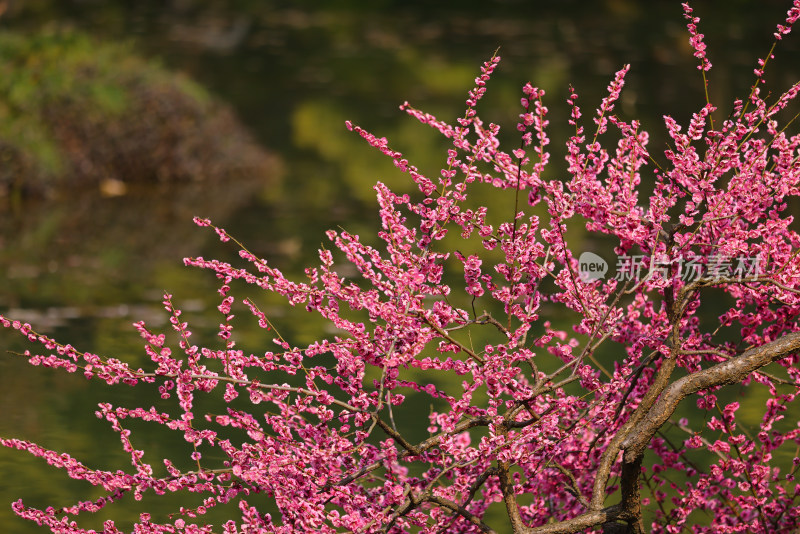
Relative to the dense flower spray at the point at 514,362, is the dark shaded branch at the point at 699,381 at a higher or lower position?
lower

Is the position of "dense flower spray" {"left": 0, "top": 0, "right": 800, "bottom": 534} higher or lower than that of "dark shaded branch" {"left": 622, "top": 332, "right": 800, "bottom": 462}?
higher

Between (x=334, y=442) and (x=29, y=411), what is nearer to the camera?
(x=334, y=442)

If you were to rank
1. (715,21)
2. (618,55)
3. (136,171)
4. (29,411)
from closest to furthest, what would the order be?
(29,411)
(136,171)
(618,55)
(715,21)

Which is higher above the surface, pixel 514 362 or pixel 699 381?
pixel 514 362

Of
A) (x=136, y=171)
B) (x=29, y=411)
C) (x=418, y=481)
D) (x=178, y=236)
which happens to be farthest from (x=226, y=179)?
(x=418, y=481)

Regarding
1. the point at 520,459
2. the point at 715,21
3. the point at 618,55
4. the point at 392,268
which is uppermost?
the point at 715,21

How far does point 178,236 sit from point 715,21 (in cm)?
2277

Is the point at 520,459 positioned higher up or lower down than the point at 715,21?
lower down

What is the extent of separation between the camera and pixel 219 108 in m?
14.2

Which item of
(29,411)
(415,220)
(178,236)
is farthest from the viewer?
(415,220)

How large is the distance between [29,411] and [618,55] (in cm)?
1958

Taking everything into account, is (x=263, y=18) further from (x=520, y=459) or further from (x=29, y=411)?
(x=520, y=459)

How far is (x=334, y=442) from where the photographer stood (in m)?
3.60

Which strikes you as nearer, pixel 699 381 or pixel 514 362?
pixel 699 381
